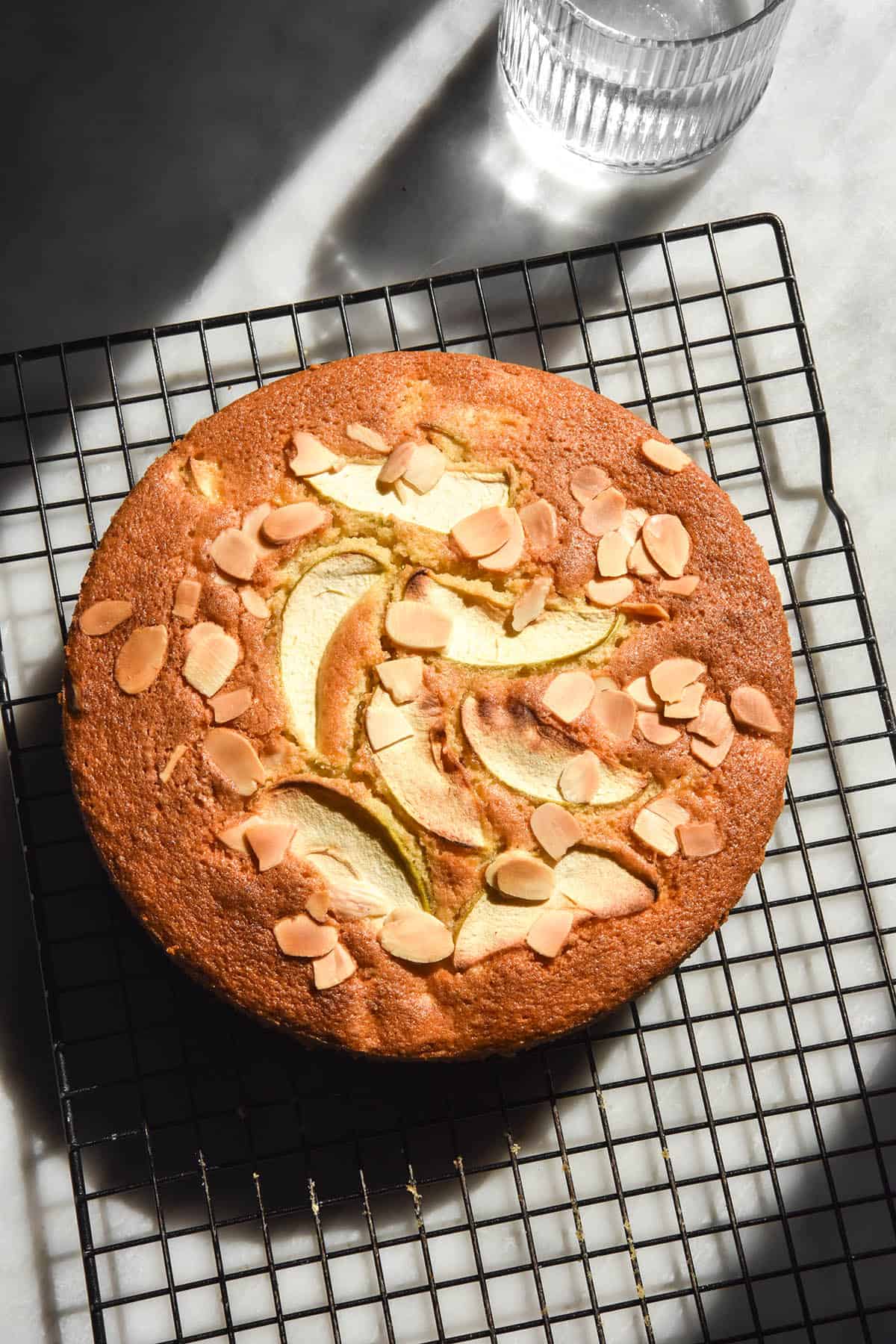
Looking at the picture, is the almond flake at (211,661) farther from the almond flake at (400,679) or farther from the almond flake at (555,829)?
the almond flake at (555,829)

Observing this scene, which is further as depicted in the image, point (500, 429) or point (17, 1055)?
point (17, 1055)

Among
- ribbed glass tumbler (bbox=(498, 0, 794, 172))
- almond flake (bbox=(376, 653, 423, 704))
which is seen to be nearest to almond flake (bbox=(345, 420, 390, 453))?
almond flake (bbox=(376, 653, 423, 704))

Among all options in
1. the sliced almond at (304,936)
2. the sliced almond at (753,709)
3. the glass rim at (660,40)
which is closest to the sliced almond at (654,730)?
the sliced almond at (753,709)

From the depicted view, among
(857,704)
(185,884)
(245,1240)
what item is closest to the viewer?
(185,884)

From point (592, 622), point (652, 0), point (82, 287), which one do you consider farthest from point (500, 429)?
point (652, 0)

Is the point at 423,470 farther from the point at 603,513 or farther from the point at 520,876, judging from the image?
the point at 520,876

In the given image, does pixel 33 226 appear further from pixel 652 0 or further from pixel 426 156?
pixel 652 0

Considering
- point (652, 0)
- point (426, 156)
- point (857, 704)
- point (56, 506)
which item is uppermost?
point (652, 0)

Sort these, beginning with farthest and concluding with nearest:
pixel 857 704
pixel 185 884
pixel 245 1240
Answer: pixel 857 704
pixel 245 1240
pixel 185 884
